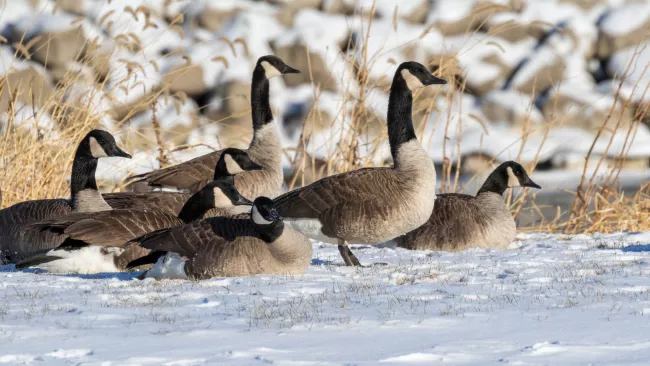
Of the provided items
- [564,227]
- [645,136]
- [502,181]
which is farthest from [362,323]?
[645,136]

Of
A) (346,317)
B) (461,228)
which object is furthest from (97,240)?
(461,228)

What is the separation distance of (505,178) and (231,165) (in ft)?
9.14

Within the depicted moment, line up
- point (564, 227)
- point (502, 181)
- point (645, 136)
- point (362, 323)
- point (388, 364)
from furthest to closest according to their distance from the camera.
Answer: point (645, 136) < point (564, 227) < point (502, 181) < point (362, 323) < point (388, 364)

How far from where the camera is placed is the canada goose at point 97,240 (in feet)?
23.1

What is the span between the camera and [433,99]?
10805 millimetres

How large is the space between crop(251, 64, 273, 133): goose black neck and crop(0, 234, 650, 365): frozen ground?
3.09 meters

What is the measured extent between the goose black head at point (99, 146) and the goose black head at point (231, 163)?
0.83 metres

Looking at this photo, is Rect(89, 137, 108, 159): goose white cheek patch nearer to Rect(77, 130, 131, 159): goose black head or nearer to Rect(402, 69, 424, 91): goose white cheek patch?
Rect(77, 130, 131, 159): goose black head

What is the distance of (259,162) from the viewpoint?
9688mm

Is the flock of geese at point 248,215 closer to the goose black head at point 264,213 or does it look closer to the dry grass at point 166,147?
the goose black head at point 264,213

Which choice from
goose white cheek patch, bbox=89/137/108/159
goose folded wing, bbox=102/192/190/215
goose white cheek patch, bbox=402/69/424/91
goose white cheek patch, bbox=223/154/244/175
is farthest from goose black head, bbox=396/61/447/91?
goose white cheek patch, bbox=89/137/108/159

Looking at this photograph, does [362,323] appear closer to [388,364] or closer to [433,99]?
[388,364]

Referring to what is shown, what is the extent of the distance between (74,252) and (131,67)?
12.9 feet

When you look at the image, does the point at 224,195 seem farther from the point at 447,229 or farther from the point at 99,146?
the point at 447,229
